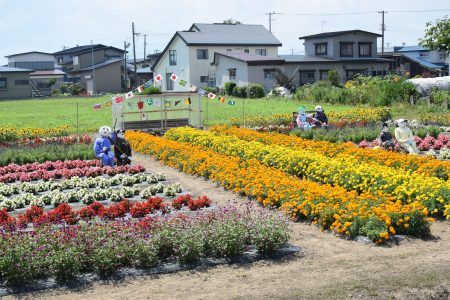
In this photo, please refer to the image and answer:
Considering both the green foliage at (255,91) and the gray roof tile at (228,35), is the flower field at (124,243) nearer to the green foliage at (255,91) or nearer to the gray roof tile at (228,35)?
the green foliage at (255,91)

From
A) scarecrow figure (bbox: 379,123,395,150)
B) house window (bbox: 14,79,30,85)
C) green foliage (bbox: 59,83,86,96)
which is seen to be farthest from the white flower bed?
house window (bbox: 14,79,30,85)

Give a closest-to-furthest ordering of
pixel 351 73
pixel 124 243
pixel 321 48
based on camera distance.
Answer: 1. pixel 124 243
2. pixel 351 73
3. pixel 321 48

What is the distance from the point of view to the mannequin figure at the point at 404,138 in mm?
16328

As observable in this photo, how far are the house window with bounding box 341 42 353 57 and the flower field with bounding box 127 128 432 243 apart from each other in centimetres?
4271

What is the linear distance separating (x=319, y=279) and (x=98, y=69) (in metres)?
64.1

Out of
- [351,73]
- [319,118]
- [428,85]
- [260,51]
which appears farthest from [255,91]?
[319,118]

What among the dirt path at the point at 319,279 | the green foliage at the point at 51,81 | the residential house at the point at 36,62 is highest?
the residential house at the point at 36,62

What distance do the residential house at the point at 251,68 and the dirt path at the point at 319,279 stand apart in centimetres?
4152

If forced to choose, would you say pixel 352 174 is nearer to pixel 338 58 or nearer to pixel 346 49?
pixel 338 58

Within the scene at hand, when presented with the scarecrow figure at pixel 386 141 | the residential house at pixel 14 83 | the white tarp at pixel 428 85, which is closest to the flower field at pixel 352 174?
the scarecrow figure at pixel 386 141

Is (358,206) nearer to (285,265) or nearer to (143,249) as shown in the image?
(285,265)

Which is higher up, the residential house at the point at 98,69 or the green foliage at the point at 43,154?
the residential house at the point at 98,69

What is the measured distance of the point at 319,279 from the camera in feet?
24.4

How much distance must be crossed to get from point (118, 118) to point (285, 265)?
16.8 meters
